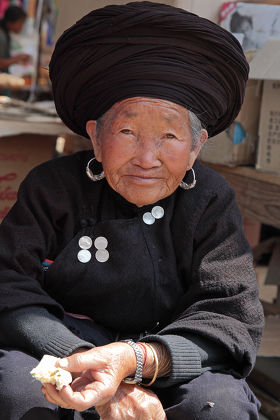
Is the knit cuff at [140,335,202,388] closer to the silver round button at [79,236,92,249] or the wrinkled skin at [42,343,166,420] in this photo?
the wrinkled skin at [42,343,166,420]

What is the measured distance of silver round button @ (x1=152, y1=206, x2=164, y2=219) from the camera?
6.77 ft

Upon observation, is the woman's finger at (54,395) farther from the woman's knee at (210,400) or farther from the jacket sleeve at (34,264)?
the woman's knee at (210,400)

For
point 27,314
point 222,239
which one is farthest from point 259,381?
point 27,314

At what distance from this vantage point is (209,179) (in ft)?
6.98

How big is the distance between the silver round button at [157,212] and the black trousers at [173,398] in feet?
1.77

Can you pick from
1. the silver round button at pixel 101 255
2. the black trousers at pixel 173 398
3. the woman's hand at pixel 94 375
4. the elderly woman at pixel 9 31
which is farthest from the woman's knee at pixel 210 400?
the elderly woman at pixel 9 31

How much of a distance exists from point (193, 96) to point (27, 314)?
0.84m

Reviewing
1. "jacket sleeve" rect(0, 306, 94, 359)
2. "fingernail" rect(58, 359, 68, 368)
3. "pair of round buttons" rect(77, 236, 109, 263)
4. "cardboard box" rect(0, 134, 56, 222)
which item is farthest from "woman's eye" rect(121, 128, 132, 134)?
"cardboard box" rect(0, 134, 56, 222)

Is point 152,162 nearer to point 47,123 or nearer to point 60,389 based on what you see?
point 60,389

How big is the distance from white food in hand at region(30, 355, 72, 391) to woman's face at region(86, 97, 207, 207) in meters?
0.63

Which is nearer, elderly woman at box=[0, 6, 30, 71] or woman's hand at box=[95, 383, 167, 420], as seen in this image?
woman's hand at box=[95, 383, 167, 420]

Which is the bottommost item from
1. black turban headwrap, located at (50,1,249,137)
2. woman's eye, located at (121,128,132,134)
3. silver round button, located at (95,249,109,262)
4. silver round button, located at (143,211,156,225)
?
silver round button, located at (95,249,109,262)

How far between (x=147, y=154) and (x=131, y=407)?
2.41 ft

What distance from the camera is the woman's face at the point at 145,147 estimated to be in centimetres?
190
